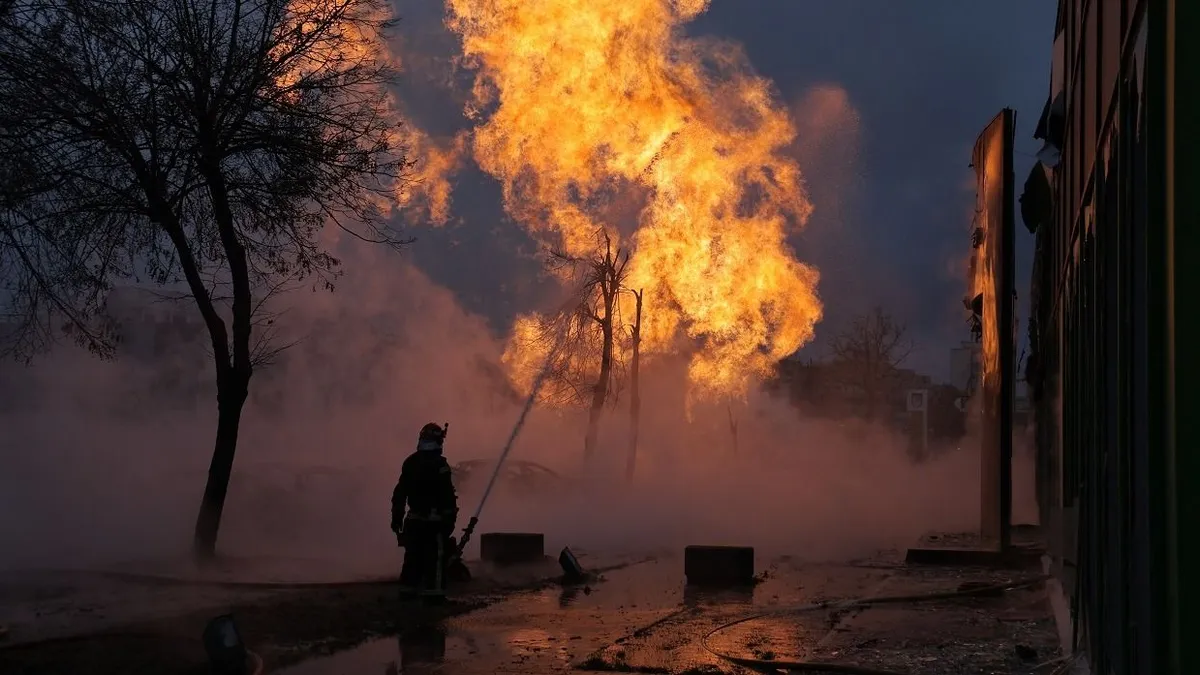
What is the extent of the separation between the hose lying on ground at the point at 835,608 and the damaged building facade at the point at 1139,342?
1.55 meters

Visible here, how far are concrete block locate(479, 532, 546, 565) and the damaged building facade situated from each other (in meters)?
8.58

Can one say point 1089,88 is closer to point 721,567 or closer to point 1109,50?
point 1109,50

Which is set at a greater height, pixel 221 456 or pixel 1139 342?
pixel 1139 342

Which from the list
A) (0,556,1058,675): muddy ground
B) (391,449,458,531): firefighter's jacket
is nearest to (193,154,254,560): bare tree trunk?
(0,556,1058,675): muddy ground

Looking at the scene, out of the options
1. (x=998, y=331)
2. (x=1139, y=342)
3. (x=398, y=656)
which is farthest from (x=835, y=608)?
(x=1139, y=342)

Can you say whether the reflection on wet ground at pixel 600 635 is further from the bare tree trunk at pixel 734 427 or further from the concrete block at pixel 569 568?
the bare tree trunk at pixel 734 427

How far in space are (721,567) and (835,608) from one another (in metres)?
2.68

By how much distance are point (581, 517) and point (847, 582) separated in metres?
11.3

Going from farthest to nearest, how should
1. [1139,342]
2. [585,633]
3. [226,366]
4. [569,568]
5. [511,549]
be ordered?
[511,549] < [569,568] < [226,366] < [585,633] < [1139,342]

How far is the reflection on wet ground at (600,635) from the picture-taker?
8625mm

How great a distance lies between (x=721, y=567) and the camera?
14.1 meters

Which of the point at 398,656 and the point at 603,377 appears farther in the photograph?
the point at 603,377

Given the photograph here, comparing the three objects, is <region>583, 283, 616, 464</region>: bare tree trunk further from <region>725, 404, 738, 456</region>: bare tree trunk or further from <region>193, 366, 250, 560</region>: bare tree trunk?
<region>193, 366, 250, 560</region>: bare tree trunk

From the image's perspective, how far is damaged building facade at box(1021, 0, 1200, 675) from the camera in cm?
301
